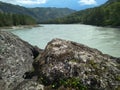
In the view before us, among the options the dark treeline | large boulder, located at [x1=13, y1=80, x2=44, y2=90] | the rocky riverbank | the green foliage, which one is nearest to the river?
the rocky riverbank

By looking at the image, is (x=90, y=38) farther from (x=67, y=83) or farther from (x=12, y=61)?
(x=67, y=83)

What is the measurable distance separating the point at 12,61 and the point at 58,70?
225cm

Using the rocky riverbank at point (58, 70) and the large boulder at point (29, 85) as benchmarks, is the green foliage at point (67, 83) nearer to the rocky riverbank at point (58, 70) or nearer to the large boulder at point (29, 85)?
the rocky riverbank at point (58, 70)

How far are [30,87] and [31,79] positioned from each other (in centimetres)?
64

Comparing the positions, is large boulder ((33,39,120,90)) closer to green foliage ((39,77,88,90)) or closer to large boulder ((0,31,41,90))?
green foliage ((39,77,88,90))

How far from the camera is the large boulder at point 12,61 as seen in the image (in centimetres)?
1131

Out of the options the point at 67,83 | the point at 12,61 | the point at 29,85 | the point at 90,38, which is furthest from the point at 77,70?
the point at 90,38

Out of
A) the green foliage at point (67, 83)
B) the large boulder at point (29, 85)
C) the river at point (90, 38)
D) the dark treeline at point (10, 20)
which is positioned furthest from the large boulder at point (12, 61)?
the dark treeline at point (10, 20)

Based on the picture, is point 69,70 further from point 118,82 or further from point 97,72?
point 118,82

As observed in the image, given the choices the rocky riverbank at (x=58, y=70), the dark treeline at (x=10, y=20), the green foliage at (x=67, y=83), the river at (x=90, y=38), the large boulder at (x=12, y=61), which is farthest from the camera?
the dark treeline at (x=10, y=20)

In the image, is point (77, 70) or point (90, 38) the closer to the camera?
point (77, 70)

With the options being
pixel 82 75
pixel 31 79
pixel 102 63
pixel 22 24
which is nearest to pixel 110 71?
pixel 102 63

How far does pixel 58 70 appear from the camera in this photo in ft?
35.9

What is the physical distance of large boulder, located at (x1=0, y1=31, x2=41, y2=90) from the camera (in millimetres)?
11312
